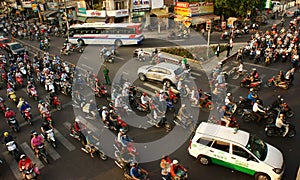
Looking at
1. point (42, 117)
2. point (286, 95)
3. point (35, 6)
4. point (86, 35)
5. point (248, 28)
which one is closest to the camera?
point (42, 117)

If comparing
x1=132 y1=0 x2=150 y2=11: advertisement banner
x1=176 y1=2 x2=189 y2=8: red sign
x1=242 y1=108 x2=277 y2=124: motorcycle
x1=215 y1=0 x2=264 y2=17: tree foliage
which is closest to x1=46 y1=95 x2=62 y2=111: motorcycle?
x1=242 y1=108 x2=277 y2=124: motorcycle

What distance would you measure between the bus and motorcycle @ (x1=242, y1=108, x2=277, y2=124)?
1837cm

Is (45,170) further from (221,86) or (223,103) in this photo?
(221,86)

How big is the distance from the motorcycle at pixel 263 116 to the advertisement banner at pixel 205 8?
24.7 metres

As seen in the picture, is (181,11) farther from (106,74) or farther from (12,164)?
(12,164)

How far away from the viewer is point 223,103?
1631 centimetres

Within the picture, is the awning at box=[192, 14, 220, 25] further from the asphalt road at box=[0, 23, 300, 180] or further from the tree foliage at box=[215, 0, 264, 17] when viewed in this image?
the asphalt road at box=[0, 23, 300, 180]

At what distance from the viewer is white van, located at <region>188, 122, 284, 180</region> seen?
33.4ft

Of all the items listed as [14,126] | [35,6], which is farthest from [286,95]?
[35,6]

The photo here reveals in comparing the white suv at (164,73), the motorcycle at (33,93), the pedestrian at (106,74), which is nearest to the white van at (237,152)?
the white suv at (164,73)

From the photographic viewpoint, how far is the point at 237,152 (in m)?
10.5

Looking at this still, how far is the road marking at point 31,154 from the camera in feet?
40.6

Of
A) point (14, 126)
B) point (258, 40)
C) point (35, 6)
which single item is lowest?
point (14, 126)

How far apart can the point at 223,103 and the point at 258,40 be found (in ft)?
44.0
